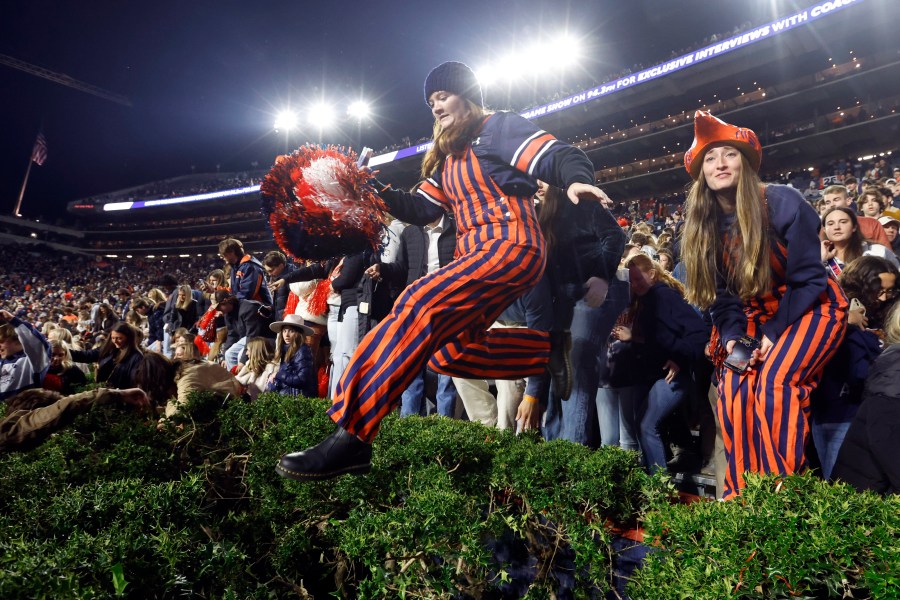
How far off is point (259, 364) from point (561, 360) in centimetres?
380

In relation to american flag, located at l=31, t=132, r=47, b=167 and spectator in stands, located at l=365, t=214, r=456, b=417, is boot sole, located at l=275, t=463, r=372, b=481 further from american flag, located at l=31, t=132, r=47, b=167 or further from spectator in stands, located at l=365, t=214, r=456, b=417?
american flag, located at l=31, t=132, r=47, b=167

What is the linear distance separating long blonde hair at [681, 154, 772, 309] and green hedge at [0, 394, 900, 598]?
0.71 metres

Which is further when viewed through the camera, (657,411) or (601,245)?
(657,411)

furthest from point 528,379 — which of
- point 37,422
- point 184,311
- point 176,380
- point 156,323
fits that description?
point 156,323

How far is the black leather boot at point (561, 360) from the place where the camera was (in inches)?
92.8

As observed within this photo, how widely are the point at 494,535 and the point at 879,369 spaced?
1.45m

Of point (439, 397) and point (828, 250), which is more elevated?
point (828, 250)

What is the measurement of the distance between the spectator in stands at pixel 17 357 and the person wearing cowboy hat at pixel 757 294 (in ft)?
18.6

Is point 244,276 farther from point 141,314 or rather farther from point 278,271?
point 141,314

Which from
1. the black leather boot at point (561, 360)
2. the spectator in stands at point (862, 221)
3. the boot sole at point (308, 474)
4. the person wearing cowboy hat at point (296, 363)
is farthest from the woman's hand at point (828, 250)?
the person wearing cowboy hat at point (296, 363)

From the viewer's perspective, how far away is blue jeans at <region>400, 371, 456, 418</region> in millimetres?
4105

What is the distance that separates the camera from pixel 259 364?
541 cm

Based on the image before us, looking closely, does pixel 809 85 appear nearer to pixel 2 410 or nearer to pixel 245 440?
pixel 245 440

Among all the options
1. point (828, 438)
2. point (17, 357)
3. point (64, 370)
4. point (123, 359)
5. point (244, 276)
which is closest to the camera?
point (828, 438)
